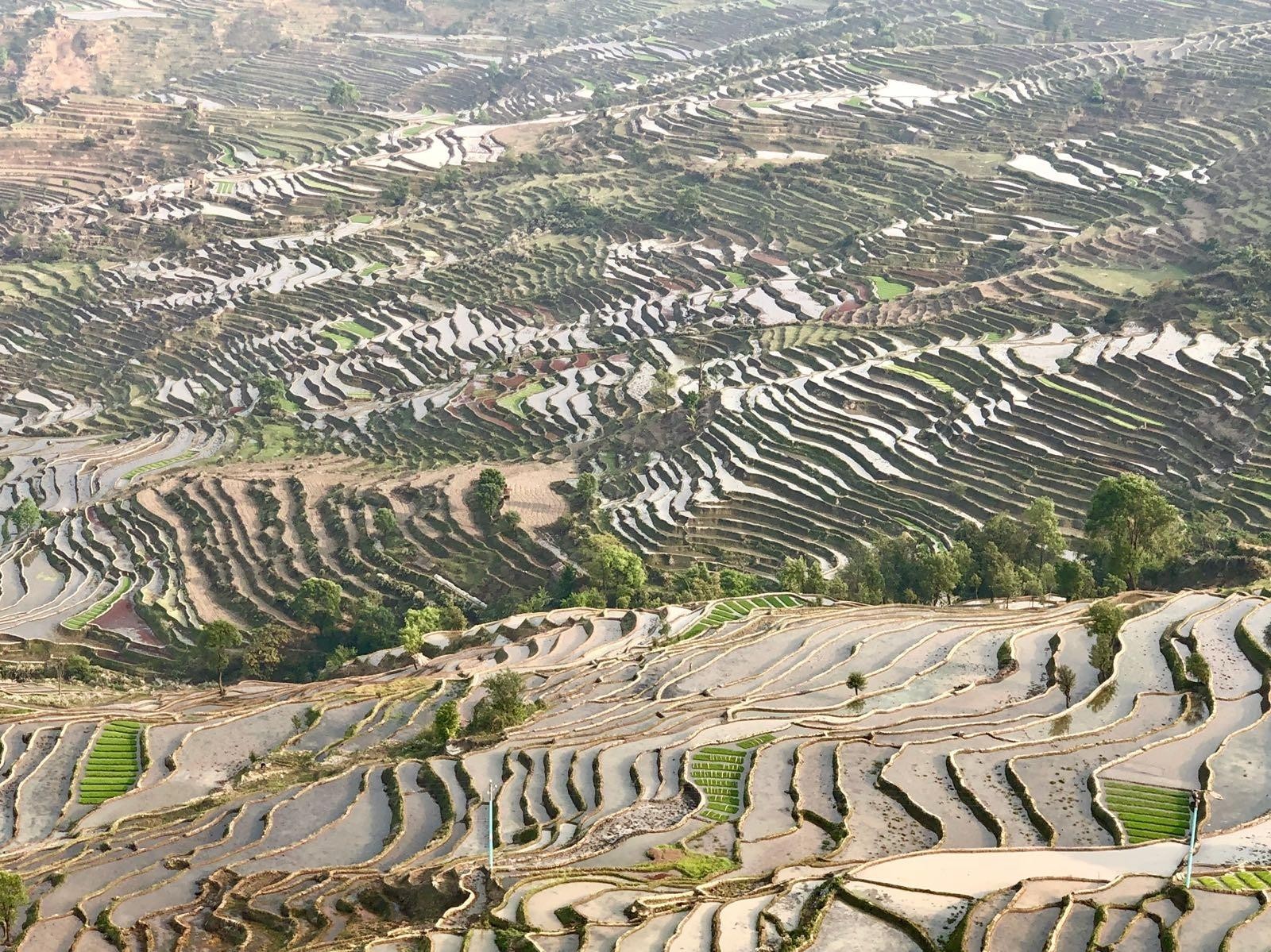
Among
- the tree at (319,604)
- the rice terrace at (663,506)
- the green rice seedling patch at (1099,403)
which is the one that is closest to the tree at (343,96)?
the rice terrace at (663,506)

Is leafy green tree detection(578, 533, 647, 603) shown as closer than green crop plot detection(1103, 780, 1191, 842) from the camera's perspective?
No

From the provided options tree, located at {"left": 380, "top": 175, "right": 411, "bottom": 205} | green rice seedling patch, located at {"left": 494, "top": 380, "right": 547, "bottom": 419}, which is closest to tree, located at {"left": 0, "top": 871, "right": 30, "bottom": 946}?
green rice seedling patch, located at {"left": 494, "top": 380, "right": 547, "bottom": 419}

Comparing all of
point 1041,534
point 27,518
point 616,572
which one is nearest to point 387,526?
point 616,572

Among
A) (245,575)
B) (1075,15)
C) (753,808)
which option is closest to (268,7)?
(1075,15)

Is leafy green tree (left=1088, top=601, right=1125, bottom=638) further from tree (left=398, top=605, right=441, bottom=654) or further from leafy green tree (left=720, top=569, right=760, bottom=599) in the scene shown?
tree (left=398, top=605, right=441, bottom=654)

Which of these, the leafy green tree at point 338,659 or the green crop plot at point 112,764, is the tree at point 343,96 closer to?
the leafy green tree at point 338,659
